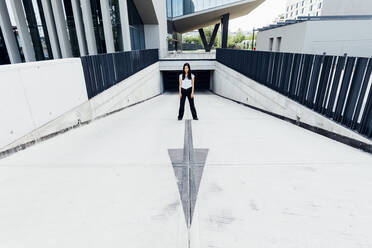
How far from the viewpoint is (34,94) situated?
3.98 meters

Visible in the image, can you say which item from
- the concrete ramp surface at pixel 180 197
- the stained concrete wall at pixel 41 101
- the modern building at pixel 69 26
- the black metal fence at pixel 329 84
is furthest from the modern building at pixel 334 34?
the stained concrete wall at pixel 41 101

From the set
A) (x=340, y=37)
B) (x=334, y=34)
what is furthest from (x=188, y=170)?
(x=340, y=37)

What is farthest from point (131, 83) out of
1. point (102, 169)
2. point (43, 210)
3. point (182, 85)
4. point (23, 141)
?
point (43, 210)

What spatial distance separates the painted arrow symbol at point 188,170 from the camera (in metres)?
2.40

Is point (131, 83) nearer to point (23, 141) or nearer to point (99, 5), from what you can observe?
point (23, 141)

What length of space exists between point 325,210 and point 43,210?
3.23 m

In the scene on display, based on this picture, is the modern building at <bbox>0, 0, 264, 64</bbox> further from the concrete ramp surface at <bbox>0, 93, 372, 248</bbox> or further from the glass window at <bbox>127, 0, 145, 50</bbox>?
the concrete ramp surface at <bbox>0, 93, 372, 248</bbox>

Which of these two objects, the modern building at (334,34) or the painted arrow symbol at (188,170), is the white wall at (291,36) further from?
the painted arrow symbol at (188,170)

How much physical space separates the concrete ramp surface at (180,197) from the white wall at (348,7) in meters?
29.9

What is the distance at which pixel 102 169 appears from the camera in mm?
3104

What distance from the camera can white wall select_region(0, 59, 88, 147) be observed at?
11.1ft

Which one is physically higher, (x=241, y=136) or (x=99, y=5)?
(x=99, y=5)

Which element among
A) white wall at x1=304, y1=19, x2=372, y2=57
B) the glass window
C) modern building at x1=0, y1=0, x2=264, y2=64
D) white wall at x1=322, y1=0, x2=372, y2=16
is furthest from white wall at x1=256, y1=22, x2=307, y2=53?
the glass window

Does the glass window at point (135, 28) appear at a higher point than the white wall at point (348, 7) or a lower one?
lower
